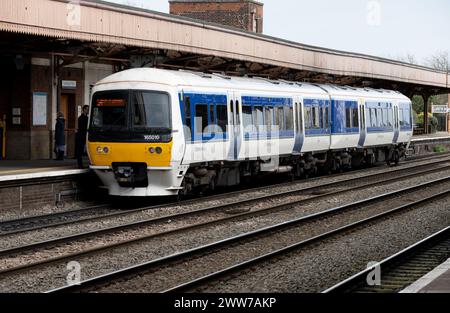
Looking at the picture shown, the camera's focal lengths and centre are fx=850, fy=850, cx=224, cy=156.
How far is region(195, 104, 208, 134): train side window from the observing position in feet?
58.4

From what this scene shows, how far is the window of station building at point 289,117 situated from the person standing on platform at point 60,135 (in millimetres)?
5799

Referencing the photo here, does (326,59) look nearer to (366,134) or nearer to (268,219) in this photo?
(366,134)

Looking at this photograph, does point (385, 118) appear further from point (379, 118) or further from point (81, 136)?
point (81, 136)

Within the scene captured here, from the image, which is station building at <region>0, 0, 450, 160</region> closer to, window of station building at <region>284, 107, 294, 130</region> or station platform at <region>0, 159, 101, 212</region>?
window of station building at <region>284, 107, 294, 130</region>

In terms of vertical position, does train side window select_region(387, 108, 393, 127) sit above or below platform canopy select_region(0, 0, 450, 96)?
below

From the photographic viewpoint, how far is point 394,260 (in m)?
11.0

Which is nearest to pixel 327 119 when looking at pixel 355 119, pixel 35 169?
pixel 355 119

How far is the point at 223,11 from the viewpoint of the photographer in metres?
57.7

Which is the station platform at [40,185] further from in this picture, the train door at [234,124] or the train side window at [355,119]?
the train side window at [355,119]

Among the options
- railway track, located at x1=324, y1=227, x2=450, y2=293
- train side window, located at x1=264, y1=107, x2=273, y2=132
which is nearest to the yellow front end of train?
train side window, located at x1=264, y1=107, x2=273, y2=132

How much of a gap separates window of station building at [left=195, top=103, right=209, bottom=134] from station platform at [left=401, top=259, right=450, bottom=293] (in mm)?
9291

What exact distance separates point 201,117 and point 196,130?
41 centimetres

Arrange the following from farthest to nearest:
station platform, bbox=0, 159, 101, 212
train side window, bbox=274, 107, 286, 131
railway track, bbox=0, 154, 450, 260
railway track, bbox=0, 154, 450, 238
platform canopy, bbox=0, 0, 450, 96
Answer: train side window, bbox=274, 107, 286, 131 → platform canopy, bbox=0, 0, 450, 96 → station platform, bbox=0, 159, 101, 212 → railway track, bbox=0, 154, 450, 238 → railway track, bbox=0, 154, 450, 260

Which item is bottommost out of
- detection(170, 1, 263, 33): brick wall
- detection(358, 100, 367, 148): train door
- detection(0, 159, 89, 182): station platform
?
detection(0, 159, 89, 182): station platform
